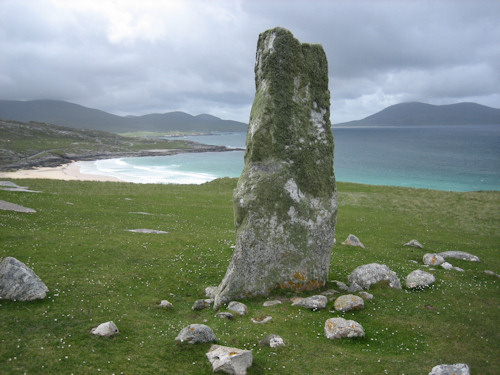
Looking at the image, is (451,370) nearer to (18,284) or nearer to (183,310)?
(183,310)

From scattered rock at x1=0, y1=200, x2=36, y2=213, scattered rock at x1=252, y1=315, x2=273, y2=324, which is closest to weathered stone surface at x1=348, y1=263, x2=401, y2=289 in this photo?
scattered rock at x1=252, y1=315, x2=273, y2=324

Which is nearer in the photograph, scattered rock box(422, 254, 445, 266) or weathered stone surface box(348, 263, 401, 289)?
weathered stone surface box(348, 263, 401, 289)

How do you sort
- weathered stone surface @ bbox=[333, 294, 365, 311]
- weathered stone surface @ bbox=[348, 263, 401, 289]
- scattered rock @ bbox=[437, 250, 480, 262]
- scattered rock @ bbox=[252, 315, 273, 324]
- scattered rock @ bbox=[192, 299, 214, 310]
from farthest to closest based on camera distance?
scattered rock @ bbox=[437, 250, 480, 262], weathered stone surface @ bbox=[348, 263, 401, 289], scattered rock @ bbox=[192, 299, 214, 310], weathered stone surface @ bbox=[333, 294, 365, 311], scattered rock @ bbox=[252, 315, 273, 324]

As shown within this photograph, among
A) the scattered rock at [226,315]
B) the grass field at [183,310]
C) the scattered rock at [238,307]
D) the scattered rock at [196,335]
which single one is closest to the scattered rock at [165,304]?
the grass field at [183,310]

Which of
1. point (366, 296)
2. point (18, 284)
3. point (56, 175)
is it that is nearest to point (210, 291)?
point (366, 296)

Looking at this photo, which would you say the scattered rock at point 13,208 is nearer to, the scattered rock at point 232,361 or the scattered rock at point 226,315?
the scattered rock at point 226,315

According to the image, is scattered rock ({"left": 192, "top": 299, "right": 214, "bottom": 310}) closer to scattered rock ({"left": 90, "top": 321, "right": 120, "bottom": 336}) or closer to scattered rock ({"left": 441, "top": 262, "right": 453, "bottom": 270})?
scattered rock ({"left": 90, "top": 321, "right": 120, "bottom": 336})

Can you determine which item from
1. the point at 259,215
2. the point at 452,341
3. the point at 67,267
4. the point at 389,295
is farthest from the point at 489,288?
the point at 67,267

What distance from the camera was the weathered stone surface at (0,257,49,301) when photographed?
47.2ft

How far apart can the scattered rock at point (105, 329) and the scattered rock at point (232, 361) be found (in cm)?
417

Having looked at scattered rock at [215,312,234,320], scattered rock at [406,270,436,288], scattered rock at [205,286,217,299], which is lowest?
scattered rock at [205,286,217,299]

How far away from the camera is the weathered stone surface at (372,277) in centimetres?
1823

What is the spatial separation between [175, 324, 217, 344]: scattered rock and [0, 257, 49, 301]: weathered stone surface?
7.18 m

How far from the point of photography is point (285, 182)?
17453 mm
